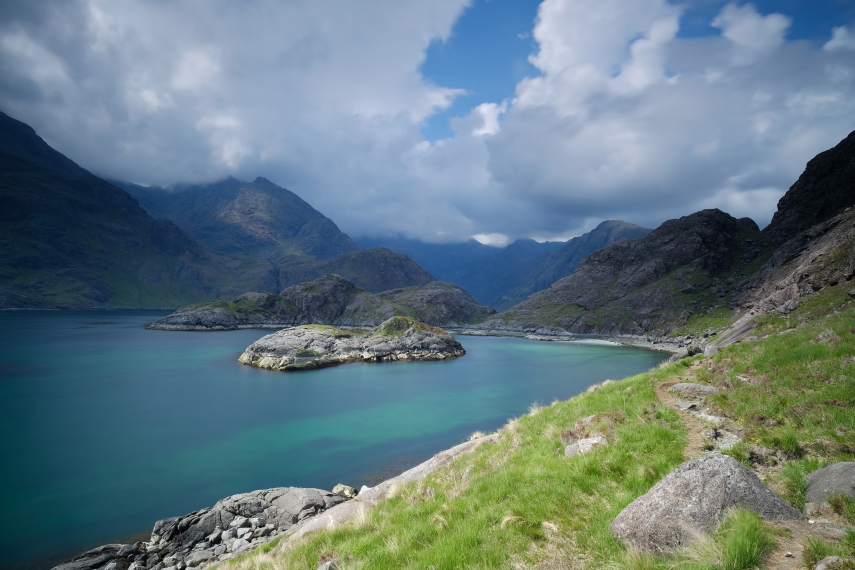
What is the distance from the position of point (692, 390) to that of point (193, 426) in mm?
50633

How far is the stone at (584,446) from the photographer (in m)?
11.3

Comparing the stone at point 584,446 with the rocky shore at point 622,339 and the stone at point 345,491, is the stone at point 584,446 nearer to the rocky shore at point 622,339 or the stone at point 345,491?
the stone at point 345,491

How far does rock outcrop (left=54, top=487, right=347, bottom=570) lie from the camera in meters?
18.2

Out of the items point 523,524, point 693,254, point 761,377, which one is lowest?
point 523,524

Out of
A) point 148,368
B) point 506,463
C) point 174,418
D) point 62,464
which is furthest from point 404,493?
point 148,368

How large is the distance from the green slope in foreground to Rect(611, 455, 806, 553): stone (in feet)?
1.00

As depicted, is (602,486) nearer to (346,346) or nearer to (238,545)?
(238,545)

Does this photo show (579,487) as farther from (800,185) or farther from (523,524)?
(800,185)

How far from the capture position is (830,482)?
22.7 ft

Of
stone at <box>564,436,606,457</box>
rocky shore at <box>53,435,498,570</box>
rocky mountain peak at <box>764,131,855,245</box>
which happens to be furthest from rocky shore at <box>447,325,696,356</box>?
stone at <box>564,436,606,457</box>

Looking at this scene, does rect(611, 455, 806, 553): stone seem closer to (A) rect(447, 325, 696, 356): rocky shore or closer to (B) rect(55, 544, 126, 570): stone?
(B) rect(55, 544, 126, 570): stone

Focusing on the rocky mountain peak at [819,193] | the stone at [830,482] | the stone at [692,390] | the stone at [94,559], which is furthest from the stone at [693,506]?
the rocky mountain peak at [819,193]

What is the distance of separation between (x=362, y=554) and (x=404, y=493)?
484cm

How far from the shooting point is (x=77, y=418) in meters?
45.8
